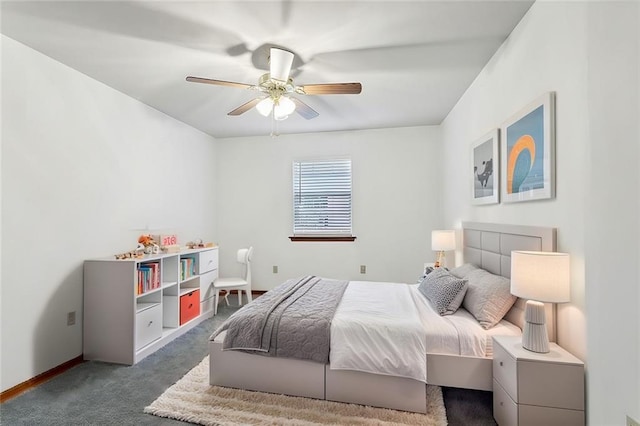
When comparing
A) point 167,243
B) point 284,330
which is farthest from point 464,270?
point 167,243

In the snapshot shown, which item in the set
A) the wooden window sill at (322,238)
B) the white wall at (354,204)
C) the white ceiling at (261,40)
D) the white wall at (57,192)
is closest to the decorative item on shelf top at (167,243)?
the white wall at (57,192)

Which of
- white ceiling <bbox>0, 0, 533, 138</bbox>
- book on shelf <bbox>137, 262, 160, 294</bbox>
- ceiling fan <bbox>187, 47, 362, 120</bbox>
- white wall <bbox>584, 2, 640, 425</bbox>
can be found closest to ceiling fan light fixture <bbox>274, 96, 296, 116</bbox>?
ceiling fan <bbox>187, 47, 362, 120</bbox>

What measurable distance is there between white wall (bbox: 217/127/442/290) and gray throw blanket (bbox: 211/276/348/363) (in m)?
2.30

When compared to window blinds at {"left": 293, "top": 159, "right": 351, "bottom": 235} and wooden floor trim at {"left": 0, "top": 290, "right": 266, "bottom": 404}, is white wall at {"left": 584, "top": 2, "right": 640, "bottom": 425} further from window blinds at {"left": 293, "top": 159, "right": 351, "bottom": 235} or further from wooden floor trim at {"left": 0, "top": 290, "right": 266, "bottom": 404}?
wooden floor trim at {"left": 0, "top": 290, "right": 266, "bottom": 404}

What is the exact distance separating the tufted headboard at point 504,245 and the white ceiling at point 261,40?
144cm

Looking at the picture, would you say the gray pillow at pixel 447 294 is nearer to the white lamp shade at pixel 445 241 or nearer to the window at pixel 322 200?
the white lamp shade at pixel 445 241

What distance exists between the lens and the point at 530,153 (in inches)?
77.3

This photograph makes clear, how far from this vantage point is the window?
4.73 metres

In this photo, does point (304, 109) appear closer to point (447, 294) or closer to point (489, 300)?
point (447, 294)

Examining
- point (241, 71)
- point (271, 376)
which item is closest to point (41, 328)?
point (271, 376)

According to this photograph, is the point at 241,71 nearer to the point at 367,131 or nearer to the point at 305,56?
the point at 305,56

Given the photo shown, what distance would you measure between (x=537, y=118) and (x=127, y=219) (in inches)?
150

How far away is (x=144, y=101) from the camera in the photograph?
3.41 m

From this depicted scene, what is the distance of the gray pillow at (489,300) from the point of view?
2012 mm
